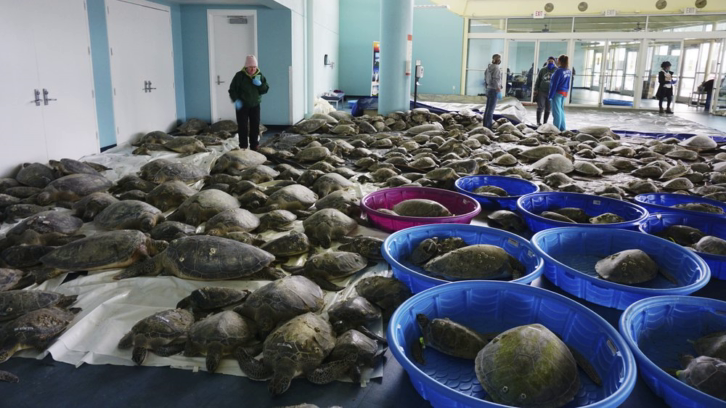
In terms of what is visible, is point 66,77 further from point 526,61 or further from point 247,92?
point 526,61

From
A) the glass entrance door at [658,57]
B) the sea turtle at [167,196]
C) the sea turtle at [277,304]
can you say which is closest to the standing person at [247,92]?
the sea turtle at [167,196]

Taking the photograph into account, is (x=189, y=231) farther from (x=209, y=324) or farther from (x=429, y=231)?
(x=429, y=231)

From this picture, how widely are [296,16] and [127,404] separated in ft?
32.8

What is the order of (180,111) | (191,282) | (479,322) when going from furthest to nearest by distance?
(180,111)
(191,282)
(479,322)

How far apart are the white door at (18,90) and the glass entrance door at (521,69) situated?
15396 mm

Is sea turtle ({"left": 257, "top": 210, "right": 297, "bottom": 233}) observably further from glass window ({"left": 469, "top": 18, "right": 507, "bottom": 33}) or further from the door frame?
glass window ({"left": 469, "top": 18, "right": 507, "bottom": 33})

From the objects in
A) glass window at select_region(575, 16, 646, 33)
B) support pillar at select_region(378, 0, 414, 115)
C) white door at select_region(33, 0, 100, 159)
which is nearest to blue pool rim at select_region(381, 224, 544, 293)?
white door at select_region(33, 0, 100, 159)

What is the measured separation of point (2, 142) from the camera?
5734 millimetres

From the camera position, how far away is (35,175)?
5586mm

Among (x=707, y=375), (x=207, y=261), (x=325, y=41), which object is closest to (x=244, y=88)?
(x=207, y=261)

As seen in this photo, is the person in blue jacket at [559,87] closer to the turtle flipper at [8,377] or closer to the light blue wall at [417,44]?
the light blue wall at [417,44]

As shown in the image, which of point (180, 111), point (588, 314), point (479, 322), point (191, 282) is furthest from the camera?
point (180, 111)

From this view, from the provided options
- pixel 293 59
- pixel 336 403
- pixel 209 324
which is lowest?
pixel 336 403

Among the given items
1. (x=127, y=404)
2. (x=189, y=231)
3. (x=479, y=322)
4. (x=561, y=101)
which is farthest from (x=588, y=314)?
(x=561, y=101)
